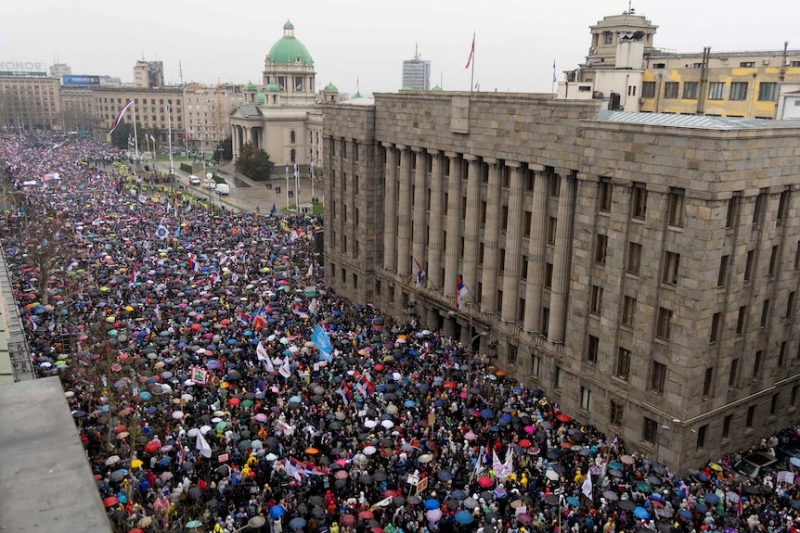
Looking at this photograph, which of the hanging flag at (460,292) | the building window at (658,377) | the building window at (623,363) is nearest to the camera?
the building window at (658,377)

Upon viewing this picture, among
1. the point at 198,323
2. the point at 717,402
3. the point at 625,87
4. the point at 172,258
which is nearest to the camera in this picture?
the point at 717,402

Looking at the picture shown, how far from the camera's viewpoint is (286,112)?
16850cm

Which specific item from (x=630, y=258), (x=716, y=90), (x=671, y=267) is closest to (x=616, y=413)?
(x=630, y=258)

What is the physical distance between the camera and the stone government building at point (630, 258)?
3450cm

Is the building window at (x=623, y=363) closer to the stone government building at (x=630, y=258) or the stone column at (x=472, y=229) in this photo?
the stone government building at (x=630, y=258)

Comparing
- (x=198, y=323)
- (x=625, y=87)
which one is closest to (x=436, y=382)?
(x=198, y=323)

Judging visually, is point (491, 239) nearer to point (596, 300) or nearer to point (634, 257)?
point (596, 300)

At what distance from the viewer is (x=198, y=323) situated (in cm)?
5331

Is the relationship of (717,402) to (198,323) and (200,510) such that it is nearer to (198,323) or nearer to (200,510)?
(200,510)

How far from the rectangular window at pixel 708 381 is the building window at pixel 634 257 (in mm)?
6111

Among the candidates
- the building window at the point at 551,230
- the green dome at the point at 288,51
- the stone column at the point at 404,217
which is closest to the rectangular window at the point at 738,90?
the building window at the point at 551,230

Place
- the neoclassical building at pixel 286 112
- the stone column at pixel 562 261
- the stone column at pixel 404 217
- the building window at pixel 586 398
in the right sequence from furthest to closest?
the neoclassical building at pixel 286 112 → the stone column at pixel 404 217 → the stone column at pixel 562 261 → the building window at pixel 586 398

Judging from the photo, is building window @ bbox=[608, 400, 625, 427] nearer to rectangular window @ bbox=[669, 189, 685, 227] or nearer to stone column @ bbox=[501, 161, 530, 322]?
stone column @ bbox=[501, 161, 530, 322]

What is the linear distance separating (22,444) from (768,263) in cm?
3480
